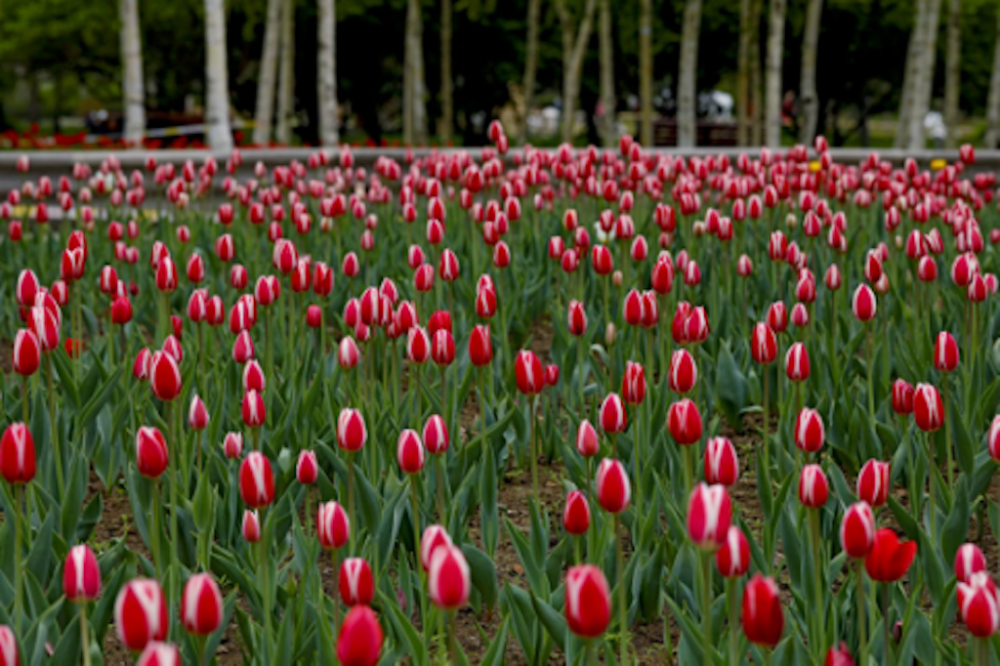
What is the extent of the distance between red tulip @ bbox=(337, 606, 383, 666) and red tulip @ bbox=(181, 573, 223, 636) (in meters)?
0.27

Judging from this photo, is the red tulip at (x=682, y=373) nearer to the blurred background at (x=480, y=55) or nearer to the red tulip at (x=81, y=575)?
the red tulip at (x=81, y=575)

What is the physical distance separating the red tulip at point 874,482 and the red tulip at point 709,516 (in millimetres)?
674

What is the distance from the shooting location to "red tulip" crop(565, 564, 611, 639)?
6.12ft

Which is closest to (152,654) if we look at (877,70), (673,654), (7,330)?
(673,654)

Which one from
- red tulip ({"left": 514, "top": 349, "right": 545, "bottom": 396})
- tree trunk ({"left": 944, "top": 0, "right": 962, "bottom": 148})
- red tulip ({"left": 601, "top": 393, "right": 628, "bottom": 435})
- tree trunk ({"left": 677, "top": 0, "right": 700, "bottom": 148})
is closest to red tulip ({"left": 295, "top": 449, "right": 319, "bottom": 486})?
red tulip ({"left": 514, "top": 349, "right": 545, "bottom": 396})

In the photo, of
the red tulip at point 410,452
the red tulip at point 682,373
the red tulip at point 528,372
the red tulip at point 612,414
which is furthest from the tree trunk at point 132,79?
the red tulip at point 410,452

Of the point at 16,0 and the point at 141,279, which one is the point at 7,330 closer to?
the point at 141,279

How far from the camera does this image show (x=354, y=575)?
7.47ft

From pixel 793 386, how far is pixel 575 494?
1.91 meters

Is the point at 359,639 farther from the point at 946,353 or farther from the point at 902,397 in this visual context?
the point at 946,353

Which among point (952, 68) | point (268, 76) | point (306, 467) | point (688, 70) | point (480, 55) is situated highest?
point (480, 55)

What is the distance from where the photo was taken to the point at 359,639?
1.87 m

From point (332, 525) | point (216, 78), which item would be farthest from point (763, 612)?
point (216, 78)

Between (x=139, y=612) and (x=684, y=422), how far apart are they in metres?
1.37
